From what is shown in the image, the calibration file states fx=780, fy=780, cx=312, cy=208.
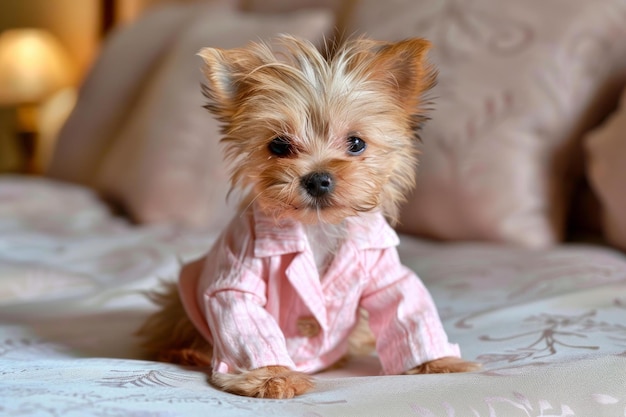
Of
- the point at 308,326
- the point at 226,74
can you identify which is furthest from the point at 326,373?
the point at 226,74

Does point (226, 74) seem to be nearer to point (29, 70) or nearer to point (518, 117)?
point (518, 117)

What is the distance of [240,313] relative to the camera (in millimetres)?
1042

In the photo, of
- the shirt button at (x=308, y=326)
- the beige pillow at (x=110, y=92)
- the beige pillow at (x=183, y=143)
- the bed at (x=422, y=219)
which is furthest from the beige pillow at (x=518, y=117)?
the beige pillow at (x=110, y=92)

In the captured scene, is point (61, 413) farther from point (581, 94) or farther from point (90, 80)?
point (90, 80)

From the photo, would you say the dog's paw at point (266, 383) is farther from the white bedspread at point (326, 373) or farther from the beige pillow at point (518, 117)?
the beige pillow at point (518, 117)

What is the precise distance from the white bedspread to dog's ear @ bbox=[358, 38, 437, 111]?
1.30ft

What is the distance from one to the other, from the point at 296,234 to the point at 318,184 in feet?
0.37

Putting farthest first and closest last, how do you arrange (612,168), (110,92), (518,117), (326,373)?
(110,92) → (518,117) → (612,168) → (326,373)

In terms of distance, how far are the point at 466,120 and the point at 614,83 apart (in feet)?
1.18

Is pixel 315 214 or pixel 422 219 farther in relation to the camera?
pixel 422 219

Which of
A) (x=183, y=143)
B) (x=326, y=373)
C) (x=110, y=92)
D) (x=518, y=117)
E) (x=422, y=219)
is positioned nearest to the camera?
(x=326, y=373)

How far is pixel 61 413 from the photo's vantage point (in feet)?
2.51

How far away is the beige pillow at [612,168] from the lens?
166 cm

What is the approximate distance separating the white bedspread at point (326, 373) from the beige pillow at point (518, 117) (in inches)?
3.9
